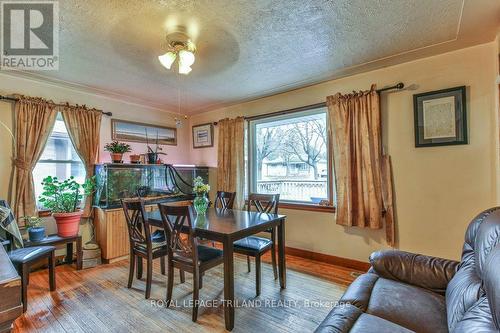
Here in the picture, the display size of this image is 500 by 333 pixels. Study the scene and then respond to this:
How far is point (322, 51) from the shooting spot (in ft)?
8.09

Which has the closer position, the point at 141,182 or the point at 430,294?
the point at 430,294

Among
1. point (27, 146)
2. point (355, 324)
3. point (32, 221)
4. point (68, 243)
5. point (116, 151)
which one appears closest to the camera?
point (355, 324)

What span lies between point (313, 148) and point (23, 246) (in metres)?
3.71

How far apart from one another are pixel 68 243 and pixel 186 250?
6.86 ft

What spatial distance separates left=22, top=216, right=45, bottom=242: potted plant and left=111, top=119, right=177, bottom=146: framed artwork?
4.94ft

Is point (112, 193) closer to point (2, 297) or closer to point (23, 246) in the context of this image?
point (23, 246)

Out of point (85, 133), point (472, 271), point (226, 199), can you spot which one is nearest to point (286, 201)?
point (226, 199)

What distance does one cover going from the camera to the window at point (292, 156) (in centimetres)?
354

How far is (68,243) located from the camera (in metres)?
3.17

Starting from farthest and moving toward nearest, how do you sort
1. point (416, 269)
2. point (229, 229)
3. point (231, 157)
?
1. point (231, 157)
2. point (229, 229)
3. point (416, 269)

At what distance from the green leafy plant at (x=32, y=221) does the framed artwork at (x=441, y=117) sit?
447 centimetres

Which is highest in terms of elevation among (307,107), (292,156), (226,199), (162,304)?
(307,107)

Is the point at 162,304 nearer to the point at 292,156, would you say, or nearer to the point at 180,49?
the point at 180,49

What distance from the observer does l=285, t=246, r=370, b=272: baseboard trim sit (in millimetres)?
3004
